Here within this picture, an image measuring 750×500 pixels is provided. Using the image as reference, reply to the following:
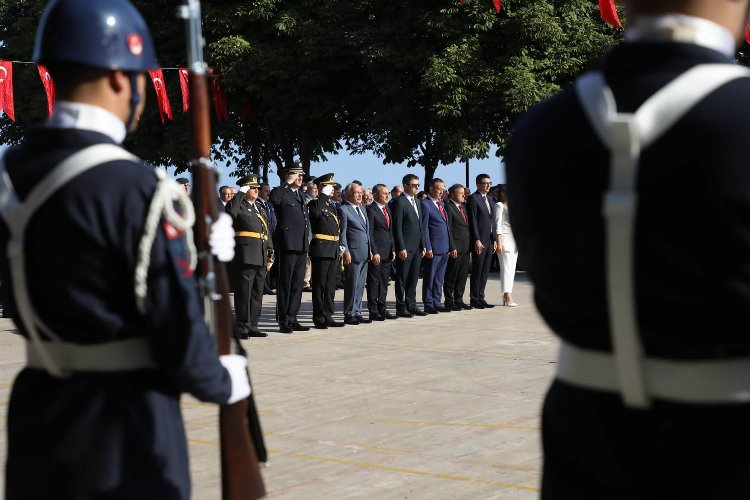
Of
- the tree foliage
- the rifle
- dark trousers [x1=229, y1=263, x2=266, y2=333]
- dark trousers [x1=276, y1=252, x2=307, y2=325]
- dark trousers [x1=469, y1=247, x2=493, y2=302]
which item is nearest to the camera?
the rifle

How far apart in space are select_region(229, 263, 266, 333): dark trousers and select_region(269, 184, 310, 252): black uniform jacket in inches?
18.8

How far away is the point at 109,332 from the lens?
2533 mm

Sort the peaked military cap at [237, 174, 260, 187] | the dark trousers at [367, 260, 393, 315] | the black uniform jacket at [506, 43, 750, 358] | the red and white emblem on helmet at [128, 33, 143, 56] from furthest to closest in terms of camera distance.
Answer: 1. the dark trousers at [367, 260, 393, 315]
2. the peaked military cap at [237, 174, 260, 187]
3. the red and white emblem on helmet at [128, 33, 143, 56]
4. the black uniform jacket at [506, 43, 750, 358]

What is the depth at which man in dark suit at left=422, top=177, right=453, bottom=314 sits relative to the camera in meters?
15.1

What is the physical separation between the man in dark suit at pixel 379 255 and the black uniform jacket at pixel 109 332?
37.6 feet

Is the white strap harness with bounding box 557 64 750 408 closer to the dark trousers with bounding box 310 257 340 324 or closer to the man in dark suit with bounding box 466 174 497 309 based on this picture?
the dark trousers with bounding box 310 257 340 324

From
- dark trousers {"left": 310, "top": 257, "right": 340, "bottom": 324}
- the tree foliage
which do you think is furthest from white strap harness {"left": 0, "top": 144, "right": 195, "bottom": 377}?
the tree foliage

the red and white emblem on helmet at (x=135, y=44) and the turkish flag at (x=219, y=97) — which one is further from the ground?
the turkish flag at (x=219, y=97)

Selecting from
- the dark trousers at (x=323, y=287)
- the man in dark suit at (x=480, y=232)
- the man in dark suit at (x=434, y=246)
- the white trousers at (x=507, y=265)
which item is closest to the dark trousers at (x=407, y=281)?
the man in dark suit at (x=434, y=246)

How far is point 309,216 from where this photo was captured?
13320 mm

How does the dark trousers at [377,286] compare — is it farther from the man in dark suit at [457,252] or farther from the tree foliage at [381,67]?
the tree foliage at [381,67]

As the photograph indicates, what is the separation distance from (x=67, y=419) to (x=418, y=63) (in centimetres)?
2670

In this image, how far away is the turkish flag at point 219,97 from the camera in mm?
31266

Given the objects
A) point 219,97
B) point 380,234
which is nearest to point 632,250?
point 380,234
